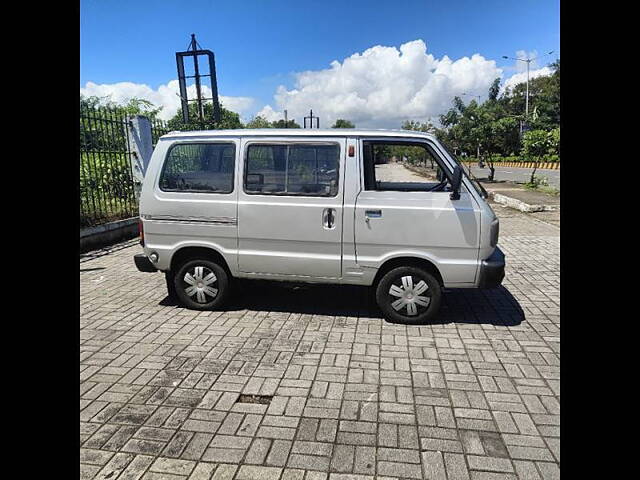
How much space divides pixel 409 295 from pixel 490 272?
2.77 ft

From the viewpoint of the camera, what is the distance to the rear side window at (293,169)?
4.62 meters

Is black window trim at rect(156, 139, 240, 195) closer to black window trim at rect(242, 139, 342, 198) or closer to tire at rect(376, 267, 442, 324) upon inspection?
black window trim at rect(242, 139, 342, 198)

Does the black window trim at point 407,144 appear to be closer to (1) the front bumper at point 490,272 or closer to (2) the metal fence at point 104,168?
(1) the front bumper at point 490,272

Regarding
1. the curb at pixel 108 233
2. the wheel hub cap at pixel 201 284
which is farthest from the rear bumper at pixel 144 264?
the curb at pixel 108 233

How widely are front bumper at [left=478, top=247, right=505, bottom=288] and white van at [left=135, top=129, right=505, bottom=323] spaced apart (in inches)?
0.4

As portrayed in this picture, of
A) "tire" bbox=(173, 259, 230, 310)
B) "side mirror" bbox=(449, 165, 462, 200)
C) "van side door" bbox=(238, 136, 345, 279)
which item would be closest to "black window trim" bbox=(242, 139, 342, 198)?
"van side door" bbox=(238, 136, 345, 279)

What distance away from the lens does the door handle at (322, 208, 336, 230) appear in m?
4.57
